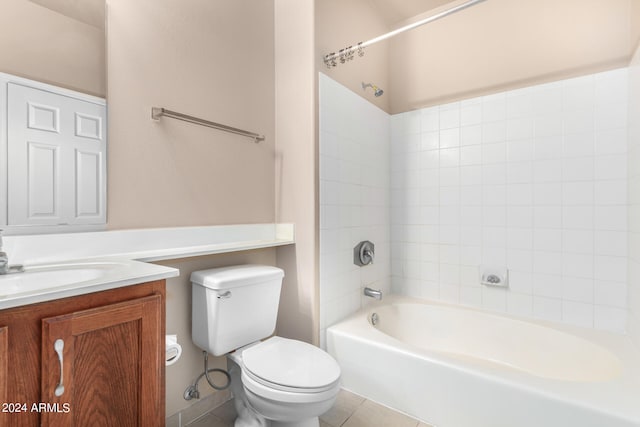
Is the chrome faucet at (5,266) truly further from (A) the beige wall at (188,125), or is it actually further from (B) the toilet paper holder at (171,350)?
(B) the toilet paper holder at (171,350)

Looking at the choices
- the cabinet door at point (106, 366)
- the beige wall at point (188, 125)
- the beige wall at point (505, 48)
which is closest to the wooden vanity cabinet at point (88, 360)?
the cabinet door at point (106, 366)

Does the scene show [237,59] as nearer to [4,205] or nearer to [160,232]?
[160,232]

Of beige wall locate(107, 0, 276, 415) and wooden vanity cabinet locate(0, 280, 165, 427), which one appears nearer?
wooden vanity cabinet locate(0, 280, 165, 427)

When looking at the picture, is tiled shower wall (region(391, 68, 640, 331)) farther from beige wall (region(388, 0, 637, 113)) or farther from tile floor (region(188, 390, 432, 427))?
tile floor (region(188, 390, 432, 427))

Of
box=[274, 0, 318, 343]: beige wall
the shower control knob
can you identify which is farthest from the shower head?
the shower control knob

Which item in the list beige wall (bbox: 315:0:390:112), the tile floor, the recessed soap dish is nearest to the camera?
the tile floor

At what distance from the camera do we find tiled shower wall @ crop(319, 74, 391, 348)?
1916 millimetres

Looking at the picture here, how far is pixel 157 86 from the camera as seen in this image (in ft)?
4.73

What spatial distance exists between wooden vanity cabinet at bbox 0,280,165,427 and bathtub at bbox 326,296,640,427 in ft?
3.67

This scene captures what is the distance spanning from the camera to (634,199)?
5.32ft

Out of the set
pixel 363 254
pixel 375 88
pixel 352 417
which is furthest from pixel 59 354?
pixel 375 88

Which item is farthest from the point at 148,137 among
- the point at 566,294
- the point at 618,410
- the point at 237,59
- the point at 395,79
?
the point at 566,294

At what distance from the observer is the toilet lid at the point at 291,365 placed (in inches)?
47.1

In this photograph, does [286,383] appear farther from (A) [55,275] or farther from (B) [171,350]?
(A) [55,275]
